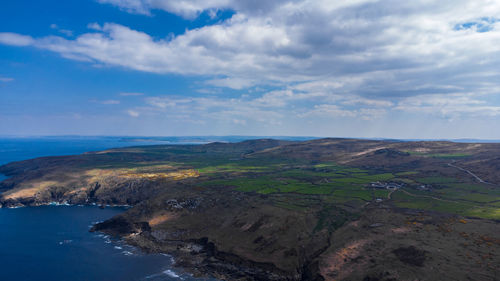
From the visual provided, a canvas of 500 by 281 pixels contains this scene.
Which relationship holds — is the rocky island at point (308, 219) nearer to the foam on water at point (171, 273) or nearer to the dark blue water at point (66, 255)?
the foam on water at point (171, 273)

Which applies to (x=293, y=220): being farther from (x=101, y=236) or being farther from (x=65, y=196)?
(x=65, y=196)

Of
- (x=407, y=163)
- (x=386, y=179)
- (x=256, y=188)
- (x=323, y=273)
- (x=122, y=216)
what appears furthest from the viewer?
(x=407, y=163)

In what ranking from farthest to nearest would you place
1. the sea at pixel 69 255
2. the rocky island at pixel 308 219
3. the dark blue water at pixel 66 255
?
the dark blue water at pixel 66 255 < the sea at pixel 69 255 < the rocky island at pixel 308 219

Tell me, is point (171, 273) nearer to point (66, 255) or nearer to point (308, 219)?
point (66, 255)

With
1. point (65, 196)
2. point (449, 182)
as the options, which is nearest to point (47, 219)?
point (65, 196)

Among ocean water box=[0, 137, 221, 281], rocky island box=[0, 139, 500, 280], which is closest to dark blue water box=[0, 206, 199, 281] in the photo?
ocean water box=[0, 137, 221, 281]

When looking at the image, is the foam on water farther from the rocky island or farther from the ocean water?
A: the rocky island

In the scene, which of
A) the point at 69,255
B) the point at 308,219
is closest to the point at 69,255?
the point at 69,255

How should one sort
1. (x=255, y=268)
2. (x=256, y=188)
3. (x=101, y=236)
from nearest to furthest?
(x=255, y=268), (x=101, y=236), (x=256, y=188)

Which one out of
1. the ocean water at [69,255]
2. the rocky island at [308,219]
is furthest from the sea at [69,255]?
the rocky island at [308,219]
